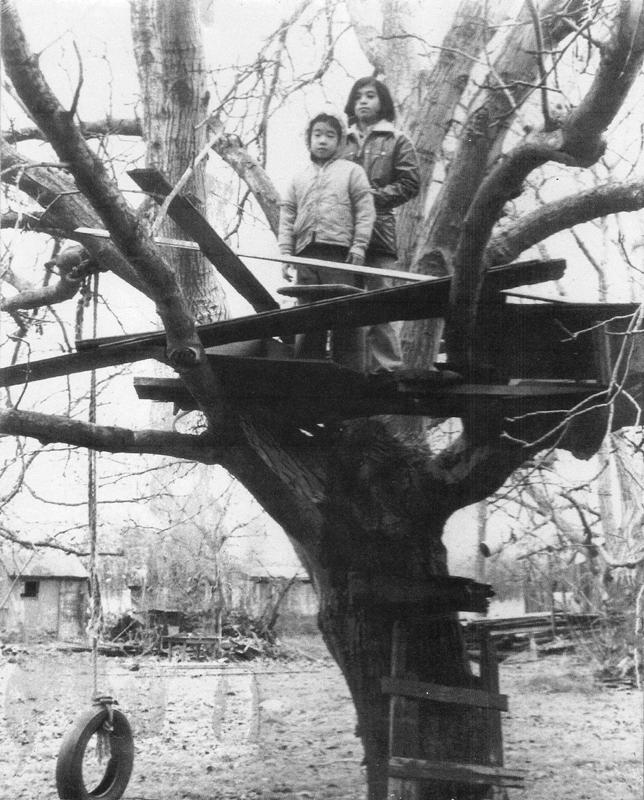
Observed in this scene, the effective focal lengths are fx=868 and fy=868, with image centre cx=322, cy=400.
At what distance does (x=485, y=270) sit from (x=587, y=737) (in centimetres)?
709

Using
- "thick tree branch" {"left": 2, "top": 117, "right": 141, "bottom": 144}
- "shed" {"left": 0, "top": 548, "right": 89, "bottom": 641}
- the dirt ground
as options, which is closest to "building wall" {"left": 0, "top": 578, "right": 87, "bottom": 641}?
"shed" {"left": 0, "top": 548, "right": 89, "bottom": 641}

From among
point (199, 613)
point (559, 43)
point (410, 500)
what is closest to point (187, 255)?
point (410, 500)

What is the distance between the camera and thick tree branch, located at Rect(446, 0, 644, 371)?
2.87 metres

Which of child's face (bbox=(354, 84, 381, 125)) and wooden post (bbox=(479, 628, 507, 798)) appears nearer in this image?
wooden post (bbox=(479, 628, 507, 798))

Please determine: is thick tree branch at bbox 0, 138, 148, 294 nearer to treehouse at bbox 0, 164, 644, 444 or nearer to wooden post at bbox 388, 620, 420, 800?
treehouse at bbox 0, 164, 644, 444

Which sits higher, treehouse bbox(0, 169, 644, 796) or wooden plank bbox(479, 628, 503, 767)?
treehouse bbox(0, 169, 644, 796)

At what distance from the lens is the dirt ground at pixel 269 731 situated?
7.36m

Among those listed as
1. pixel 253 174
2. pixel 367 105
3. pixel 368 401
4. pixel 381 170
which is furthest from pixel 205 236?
pixel 253 174

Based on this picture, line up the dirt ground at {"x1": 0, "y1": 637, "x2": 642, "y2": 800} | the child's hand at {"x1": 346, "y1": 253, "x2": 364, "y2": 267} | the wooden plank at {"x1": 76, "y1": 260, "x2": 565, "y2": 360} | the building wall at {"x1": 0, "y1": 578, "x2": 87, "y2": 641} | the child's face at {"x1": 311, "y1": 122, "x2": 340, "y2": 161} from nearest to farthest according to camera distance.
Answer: the wooden plank at {"x1": 76, "y1": 260, "x2": 565, "y2": 360} → the child's hand at {"x1": 346, "y1": 253, "x2": 364, "y2": 267} → the child's face at {"x1": 311, "y1": 122, "x2": 340, "y2": 161} → the dirt ground at {"x1": 0, "y1": 637, "x2": 642, "y2": 800} → the building wall at {"x1": 0, "y1": 578, "x2": 87, "y2": 641}

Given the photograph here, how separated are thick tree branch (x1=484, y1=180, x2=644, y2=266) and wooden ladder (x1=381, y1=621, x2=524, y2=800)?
2.21 metres

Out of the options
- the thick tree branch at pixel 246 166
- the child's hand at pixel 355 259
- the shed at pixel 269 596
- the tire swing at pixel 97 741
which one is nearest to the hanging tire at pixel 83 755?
the tire swing at pixel 97 741

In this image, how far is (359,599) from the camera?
4.52 m

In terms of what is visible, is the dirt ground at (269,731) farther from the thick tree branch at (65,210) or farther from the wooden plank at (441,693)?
the thick tree branch at (65,210)

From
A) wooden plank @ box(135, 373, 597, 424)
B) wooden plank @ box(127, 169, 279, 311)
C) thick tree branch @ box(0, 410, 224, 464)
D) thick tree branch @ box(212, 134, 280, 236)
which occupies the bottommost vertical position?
thick tree branch @ box(0, 410, 224, 464)
